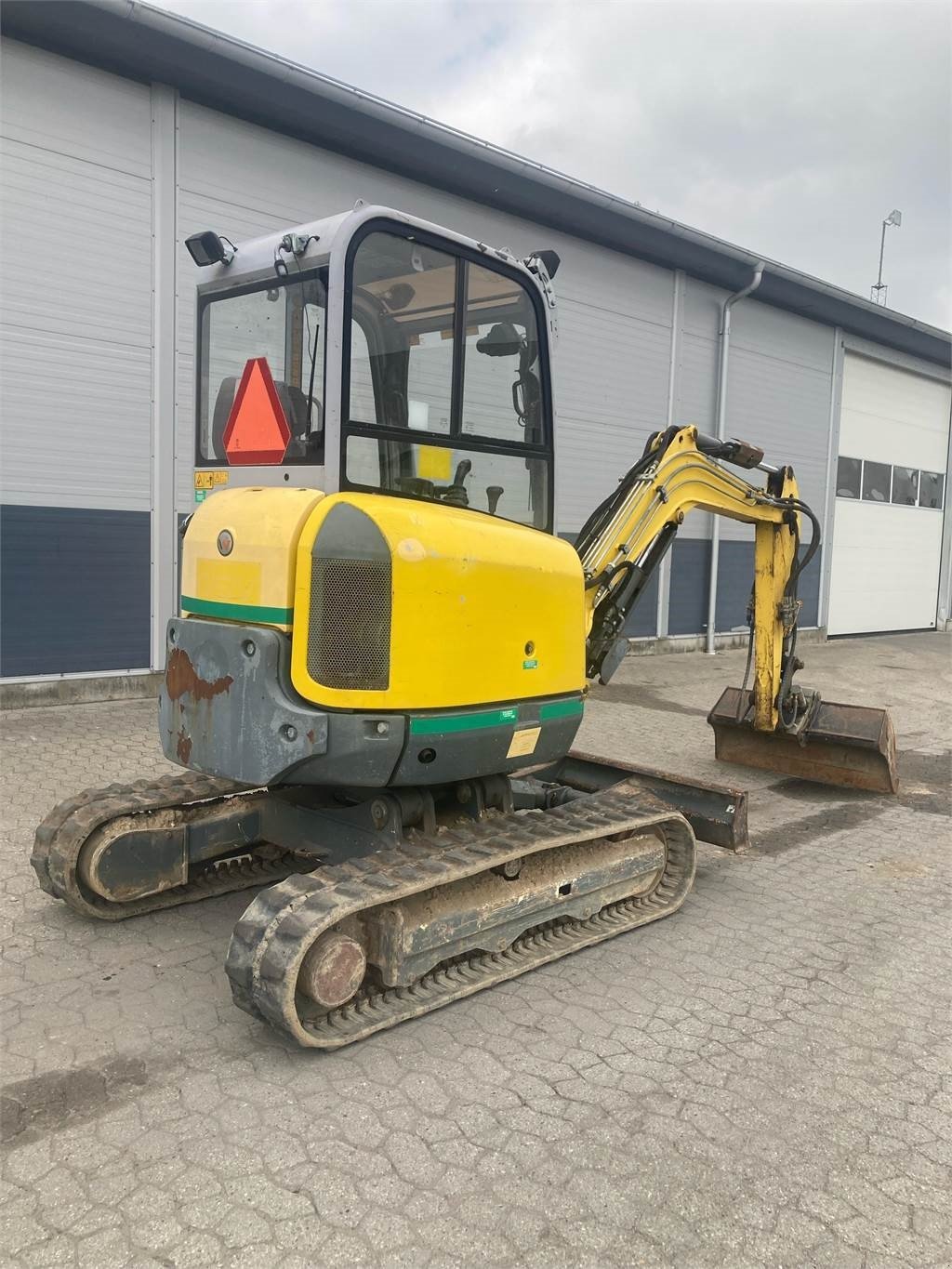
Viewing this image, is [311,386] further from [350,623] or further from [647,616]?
[647,616]

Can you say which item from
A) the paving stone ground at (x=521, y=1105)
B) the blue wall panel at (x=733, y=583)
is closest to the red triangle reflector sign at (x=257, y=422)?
the paving stone ground at (x=521, y=1105)

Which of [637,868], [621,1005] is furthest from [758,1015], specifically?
[637,868]

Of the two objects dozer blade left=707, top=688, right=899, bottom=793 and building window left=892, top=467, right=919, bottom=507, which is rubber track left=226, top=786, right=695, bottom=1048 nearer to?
dozer blade left=707, top=688, right=899, bottom=793

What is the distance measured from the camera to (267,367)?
154 inches

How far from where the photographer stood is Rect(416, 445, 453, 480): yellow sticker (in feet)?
12.7

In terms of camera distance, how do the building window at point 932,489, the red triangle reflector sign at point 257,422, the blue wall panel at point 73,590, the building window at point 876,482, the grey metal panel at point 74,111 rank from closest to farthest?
1. the red triangle reflector sign at point 257,422
2. the grey metal panel at point 74,111
3. the blue wall panel at point 73,590
4. the building window at point 876,482
5. the building window at point 932,489

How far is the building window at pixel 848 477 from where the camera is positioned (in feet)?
56.7

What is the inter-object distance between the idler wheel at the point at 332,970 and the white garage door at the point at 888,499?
15561mm

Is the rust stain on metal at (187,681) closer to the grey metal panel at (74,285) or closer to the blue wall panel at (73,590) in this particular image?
the blue wall panel at (73,590)

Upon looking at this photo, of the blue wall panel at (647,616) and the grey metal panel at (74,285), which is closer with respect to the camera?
the grey metal panel at (74,285)

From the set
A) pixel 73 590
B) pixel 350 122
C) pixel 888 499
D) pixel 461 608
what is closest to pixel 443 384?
pixel 461 608

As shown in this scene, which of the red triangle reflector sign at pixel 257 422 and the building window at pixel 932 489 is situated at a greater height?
the building window at pixel 932 489

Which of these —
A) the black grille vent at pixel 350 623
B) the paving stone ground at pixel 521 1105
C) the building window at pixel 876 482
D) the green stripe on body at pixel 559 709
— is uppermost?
the building window at pixel 876 482

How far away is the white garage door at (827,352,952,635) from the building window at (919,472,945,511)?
0.06 ft
